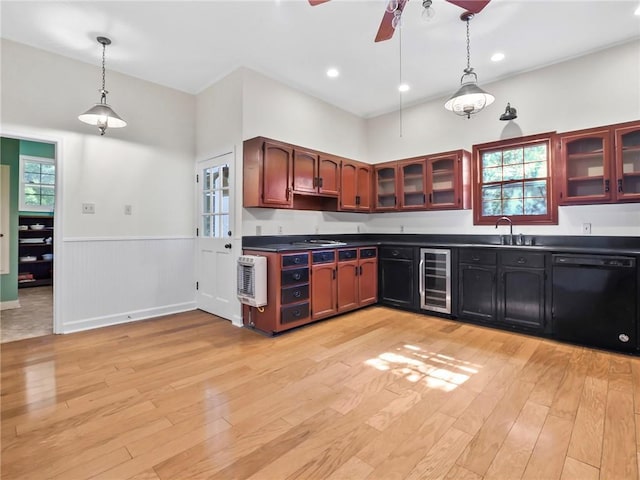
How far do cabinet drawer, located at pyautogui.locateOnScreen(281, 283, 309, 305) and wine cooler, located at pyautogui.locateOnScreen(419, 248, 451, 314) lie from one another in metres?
1.58

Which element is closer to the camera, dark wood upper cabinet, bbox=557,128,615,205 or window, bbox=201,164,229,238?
dark wood upper cabinet, bbox=557,128,615,205

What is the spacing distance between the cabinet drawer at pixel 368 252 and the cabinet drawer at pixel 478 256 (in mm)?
1178

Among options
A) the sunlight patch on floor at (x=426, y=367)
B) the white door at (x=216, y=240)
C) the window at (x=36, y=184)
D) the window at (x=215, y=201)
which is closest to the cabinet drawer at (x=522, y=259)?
the sunlight patch on floor at (x=426, y=367)

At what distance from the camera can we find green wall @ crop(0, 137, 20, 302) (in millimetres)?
4453

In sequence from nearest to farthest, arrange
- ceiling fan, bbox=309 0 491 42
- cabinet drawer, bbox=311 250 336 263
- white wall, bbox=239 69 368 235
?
ceiling fan, bbox=309 0 491 42, cabinet drawer, bbox=311 250 336 263, white wall, bbox=239 69 368 235

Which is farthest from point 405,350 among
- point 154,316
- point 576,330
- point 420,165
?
point 154,316

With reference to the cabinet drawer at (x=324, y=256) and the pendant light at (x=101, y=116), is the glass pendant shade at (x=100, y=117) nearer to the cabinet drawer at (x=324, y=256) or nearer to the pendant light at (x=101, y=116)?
the pendant light at (x=101, y=116)

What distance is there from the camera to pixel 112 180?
12.4ft

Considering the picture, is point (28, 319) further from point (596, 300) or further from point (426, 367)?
point (596, 300)

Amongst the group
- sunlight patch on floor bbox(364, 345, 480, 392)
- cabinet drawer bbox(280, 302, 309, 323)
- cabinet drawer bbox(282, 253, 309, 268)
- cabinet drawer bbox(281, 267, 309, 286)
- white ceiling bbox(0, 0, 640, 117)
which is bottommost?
sunlight patch on floor bbox(364, 345, 480, 392)

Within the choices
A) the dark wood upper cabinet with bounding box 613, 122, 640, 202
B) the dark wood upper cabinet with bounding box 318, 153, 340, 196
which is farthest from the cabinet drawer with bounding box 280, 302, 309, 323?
the dark wood upper cabinet with bounding box 613, 122, 640, 202

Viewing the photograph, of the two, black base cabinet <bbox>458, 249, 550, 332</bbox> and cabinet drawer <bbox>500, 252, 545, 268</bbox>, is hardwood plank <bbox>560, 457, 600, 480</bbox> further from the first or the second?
cabinet drawer <bbox>500, 252, 545, 268</bbox>

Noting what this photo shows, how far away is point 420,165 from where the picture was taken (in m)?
4.69

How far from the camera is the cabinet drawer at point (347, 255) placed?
13.3 ft
